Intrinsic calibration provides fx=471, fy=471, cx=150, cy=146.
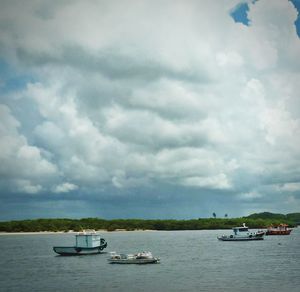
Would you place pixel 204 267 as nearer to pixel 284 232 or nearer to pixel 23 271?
pixel 23 271

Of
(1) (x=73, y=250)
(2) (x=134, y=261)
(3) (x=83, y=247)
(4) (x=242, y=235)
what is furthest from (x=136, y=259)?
(4) (x=242, y=235)

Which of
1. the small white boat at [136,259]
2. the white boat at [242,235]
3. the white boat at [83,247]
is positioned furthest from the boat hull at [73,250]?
the white boat at [242,235]

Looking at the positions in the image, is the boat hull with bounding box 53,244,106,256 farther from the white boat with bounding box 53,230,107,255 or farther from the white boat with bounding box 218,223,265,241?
the white boat with bounding box 218,223,265,241

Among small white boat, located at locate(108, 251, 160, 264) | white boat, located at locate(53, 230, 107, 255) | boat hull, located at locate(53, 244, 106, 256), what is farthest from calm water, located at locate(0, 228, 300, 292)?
white boat, located at locate(53, 230, 107, 255)

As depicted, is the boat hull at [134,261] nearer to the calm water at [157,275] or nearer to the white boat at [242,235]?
the calm water at [157,275]

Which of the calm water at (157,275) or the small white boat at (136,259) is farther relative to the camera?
the small white boat at (136,259)

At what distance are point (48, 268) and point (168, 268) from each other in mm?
19359

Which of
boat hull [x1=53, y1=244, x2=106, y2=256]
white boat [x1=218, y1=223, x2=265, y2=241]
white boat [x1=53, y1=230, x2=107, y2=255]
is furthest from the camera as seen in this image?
white boat [x1=218, y1=223, x2=265, y2=241]

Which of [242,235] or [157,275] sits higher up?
[242,235]

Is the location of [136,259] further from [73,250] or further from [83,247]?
[73,250]

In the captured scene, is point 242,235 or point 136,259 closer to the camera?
point 136,259

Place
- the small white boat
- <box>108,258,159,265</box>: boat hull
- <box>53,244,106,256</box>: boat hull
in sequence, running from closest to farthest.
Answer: <box>108,258,159,265</box>: boat hull < the small white boat < <box>53,244,106,256</box>: boat hull

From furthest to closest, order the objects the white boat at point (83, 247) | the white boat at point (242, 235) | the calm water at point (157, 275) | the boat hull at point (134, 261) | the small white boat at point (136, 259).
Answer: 1. the white boat at point (242, 235)
2. the white boat at point (83, 247)
3. the small white boat at point (136, 259)
4. the boat hull at point (134, 261)
5. the calm water at point (157, 275)

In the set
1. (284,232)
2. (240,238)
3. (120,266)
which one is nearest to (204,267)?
(120,266)
